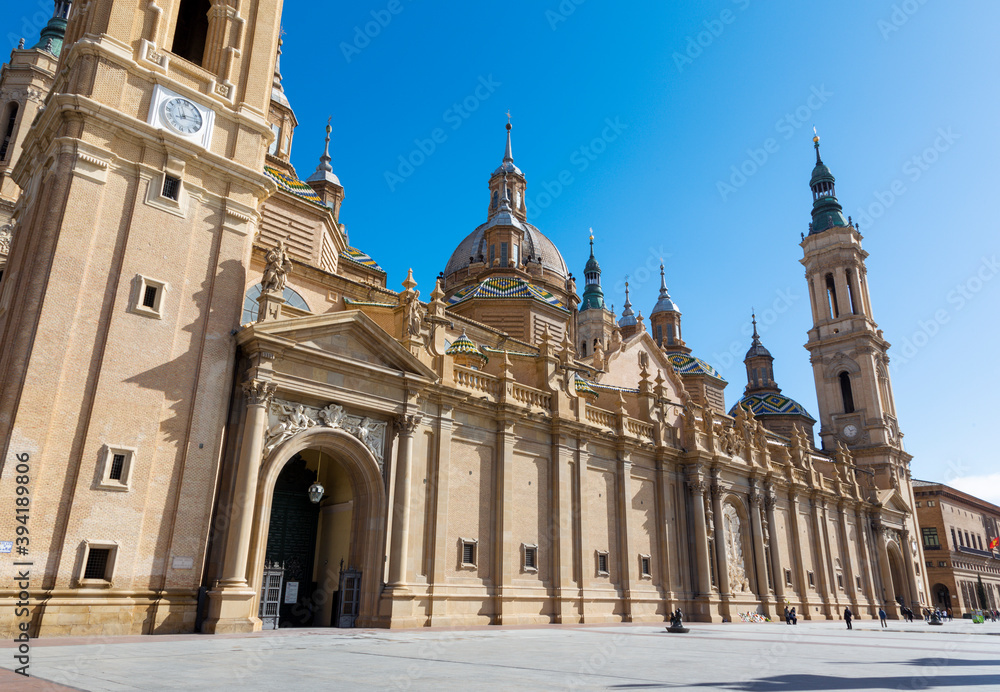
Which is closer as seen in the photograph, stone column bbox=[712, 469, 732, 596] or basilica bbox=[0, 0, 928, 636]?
basilica bbox=[0, 0, 928, 636]

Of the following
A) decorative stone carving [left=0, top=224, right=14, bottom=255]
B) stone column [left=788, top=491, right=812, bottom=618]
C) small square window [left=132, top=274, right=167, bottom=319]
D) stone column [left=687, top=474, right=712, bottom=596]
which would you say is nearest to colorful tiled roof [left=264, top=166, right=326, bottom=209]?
small square window [left=132, top=274, right=167, bottom=319]

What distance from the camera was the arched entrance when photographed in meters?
22.5

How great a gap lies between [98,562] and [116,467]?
231 cm

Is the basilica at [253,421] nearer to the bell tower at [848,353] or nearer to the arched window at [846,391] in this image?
the bell tower at [848,353]

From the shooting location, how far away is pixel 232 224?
880 inches

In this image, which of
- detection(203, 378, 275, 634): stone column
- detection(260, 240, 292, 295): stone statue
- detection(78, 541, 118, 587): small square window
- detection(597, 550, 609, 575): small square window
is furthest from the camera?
detection(597, 550, 609, 575): small square window

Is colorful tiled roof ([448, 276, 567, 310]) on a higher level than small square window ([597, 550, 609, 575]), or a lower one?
higher

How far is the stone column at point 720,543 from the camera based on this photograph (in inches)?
1451

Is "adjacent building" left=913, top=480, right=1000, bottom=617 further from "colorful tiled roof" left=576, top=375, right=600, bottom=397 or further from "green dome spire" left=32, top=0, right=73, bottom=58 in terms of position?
"green dome spire" left=32, top=0, right=73, bottom=58

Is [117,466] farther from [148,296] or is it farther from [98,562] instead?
[148,296]

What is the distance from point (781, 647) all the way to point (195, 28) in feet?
90.5

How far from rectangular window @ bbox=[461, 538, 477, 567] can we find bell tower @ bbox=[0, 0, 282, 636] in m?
8.89

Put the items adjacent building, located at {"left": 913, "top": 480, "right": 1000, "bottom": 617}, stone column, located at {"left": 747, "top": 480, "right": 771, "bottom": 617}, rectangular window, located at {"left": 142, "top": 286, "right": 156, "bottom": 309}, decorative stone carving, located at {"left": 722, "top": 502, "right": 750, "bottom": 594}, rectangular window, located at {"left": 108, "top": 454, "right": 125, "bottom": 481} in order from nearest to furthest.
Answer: rectangular window, located at {"left": 108, "top": 454, "right": 125, "bottom": 481} → rectangular window, located at {"left": 142, "top": 286, "right": 156, "bottom": 309} → decorative stone carving, located at {"left": 722, "top": 502, "right": 750, "bottom": 594} → stone column, located at {"left": 747, "top": 480, "right": 771, "bottom": 617} → adjacent building, located at {"left": 913, "top": 480, "right": 1000, "bottom": 617}

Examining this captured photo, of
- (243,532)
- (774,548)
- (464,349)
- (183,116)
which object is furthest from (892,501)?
(183,116)
